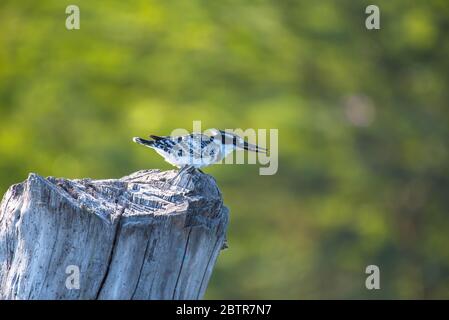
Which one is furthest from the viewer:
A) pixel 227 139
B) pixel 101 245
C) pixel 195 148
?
pixel 227 139

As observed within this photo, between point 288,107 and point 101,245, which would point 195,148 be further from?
point 288,107

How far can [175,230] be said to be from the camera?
14.4 ft

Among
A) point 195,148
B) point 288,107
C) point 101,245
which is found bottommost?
point 101,245

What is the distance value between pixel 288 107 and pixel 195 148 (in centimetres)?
1150

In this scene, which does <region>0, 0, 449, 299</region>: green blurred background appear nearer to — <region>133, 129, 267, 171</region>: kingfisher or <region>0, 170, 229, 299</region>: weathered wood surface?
<region>133, 129, 267, 171</region>: kingfisher

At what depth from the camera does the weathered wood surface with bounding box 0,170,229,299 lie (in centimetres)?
432

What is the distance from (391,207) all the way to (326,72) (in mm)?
3328

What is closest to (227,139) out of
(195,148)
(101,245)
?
(195,148)

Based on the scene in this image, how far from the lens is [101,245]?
14.2ft

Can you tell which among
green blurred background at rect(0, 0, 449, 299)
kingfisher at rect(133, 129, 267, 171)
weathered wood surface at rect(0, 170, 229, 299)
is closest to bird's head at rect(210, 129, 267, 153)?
kingfisher at rect(133, 129, 267, 171)

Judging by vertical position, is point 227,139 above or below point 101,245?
above
